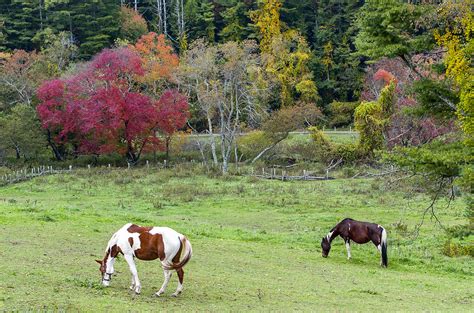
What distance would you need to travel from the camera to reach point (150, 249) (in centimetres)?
1143

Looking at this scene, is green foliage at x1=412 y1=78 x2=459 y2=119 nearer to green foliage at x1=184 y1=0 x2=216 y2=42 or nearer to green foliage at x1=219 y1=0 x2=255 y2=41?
green foliage at x1=219 y1=0 x2=255 y2=41

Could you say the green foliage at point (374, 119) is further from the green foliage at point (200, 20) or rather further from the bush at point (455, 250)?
the bush at point (455, 250)

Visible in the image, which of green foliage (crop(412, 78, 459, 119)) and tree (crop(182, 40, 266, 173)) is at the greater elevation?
tree (crop(182, 40, 266, 173))

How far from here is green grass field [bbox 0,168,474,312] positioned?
11.2m

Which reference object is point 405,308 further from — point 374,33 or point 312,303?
point 374,33

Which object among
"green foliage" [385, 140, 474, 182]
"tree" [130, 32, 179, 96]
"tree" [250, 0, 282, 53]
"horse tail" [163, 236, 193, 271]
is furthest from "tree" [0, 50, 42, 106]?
"horse tail" [163, 236, 193, 271]

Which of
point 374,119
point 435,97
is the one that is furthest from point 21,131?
point 435,97

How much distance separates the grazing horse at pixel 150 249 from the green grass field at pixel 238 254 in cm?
33

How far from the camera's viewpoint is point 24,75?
49.7m

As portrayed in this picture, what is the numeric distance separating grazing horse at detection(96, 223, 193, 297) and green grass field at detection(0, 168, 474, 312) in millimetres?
334

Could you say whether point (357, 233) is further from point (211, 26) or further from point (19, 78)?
point (211, 26)

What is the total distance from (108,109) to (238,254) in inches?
1168

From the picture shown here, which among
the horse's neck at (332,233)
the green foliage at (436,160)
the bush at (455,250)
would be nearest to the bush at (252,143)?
the bush at (455,250)

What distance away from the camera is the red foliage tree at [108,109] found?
44.8 m
